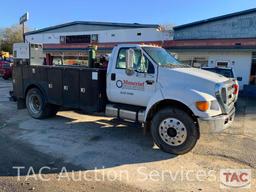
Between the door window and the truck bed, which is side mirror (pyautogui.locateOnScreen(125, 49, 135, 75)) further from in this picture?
the truck bed

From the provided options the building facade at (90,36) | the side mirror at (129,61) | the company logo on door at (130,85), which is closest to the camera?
the side mirror at (129,61)

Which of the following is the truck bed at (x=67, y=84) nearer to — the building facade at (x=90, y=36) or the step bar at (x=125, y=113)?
the step bar at (x=125, y=113)

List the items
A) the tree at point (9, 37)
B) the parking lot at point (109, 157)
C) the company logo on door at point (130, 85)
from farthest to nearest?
the tree at point (9, 37)
the company logo on door at point (130, 85)
the parking lot at point (109, 157)

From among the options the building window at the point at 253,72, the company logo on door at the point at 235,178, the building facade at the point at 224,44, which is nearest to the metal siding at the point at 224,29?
the building facade at the point at 224,44

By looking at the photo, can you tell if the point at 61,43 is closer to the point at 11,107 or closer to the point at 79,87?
the point at 11,107

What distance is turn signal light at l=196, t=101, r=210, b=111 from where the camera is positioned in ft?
16.9

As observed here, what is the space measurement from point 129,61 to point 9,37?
65.5m

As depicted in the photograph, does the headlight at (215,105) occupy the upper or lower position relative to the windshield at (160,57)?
lower

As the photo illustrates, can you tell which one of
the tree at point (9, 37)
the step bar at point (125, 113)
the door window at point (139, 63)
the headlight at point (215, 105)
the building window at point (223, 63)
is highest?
the tree at point (9, 37)

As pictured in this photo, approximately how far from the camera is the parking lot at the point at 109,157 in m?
4.29

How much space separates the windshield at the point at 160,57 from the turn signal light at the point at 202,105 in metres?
1.33

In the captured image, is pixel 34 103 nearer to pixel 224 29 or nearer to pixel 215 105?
pixel 215 105

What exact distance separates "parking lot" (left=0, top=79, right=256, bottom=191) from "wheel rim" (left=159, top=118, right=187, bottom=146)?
12.2 inches

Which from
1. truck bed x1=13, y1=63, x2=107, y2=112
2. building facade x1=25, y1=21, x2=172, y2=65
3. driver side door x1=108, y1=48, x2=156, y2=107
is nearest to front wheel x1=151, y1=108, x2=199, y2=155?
driver side door x1=108, y1=48, x2=156, y2=107
